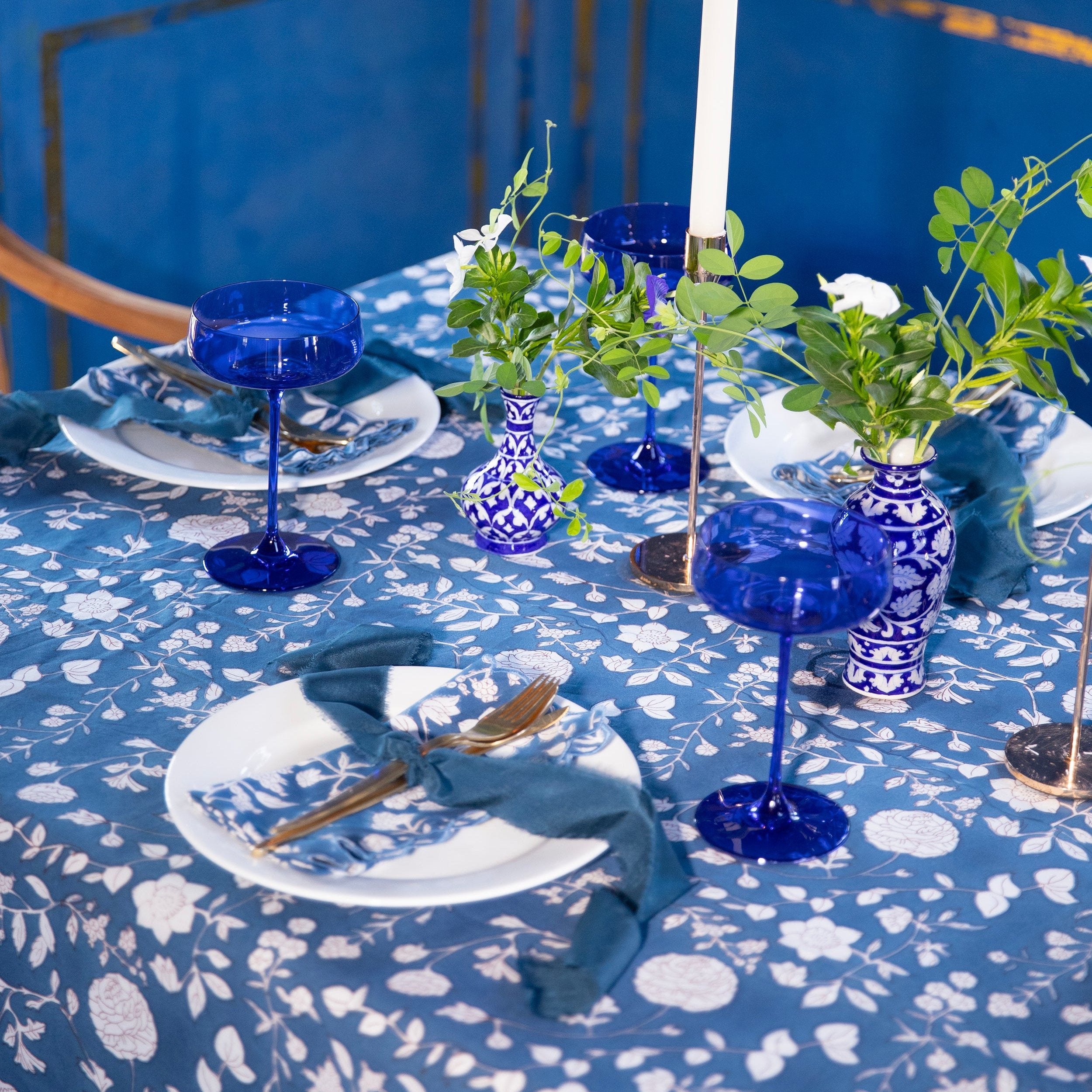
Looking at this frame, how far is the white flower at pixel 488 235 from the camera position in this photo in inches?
43.4

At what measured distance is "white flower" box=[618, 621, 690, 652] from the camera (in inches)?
43.1

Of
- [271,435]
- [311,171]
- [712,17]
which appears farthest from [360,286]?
[311,171]

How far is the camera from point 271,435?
3.80 ft

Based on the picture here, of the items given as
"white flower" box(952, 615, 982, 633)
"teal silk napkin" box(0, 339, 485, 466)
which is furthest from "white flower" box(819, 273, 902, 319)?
"teal silk napkin" box(0, 339, 485, 466)

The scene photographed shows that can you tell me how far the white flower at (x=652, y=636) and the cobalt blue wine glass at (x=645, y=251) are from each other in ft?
0.83

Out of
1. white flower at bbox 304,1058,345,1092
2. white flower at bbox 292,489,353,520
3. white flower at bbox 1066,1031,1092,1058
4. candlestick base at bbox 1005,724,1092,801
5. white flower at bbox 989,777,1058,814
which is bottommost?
white flower at bbox 304,1058,345,1092

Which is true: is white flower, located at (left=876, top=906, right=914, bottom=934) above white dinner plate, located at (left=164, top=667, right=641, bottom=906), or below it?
below

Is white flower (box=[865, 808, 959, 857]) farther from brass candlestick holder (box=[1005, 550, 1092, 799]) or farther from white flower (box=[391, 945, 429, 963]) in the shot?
white flower (box=[391, 945, 429, 963])

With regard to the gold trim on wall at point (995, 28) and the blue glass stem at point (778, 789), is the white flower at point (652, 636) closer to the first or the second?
the blue glass stem at point (778, 789)

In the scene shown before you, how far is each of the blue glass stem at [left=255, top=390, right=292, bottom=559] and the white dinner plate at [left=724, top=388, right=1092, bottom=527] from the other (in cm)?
43

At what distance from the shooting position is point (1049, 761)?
0.95 meters

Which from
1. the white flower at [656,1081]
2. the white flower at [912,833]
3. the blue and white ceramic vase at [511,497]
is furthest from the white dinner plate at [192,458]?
the white flower at [656,1081]

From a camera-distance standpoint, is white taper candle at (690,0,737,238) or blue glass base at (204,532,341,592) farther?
blue glass base at (204,532,341,592)

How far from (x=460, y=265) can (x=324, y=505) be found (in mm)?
301
